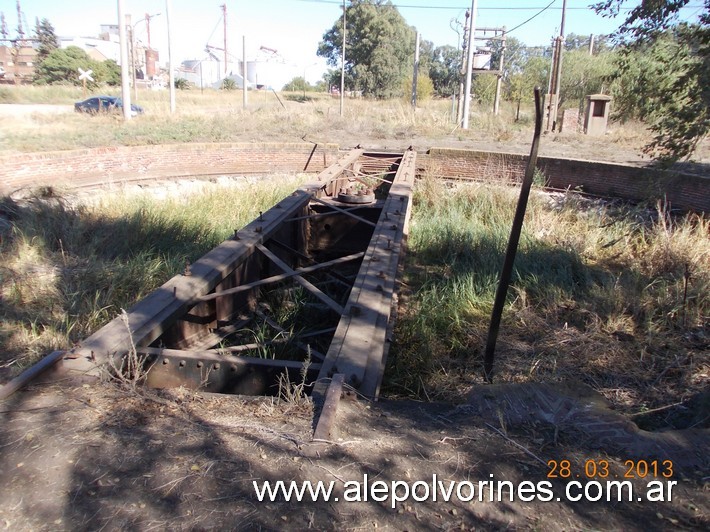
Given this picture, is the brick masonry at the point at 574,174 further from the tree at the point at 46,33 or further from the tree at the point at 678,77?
the tree at the point at 46,33

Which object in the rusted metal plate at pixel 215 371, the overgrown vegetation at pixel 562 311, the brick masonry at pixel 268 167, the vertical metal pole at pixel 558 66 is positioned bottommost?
the overgrown vegetation at pixel 562 311

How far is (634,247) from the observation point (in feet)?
24.1

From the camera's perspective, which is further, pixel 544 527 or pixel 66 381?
pixel 66 381

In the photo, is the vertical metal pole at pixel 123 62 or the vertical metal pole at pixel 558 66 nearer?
the vertical metal pole at pixel 123 62

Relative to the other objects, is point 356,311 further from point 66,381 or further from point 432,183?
point 432,183

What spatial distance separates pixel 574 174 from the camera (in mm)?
12508

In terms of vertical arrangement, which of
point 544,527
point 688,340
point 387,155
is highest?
point 387,155

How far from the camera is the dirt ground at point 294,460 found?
5.97 feet

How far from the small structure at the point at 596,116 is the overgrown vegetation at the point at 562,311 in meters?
14.2

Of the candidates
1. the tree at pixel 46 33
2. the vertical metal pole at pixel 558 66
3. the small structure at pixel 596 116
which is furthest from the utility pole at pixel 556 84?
the tree at pixel 46 33

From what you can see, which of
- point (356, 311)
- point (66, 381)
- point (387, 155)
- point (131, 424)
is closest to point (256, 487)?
point (131, 424)

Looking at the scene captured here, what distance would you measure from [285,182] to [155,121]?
986 centimetres

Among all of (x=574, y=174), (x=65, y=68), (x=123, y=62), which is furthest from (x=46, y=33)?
(x=574, y=174)

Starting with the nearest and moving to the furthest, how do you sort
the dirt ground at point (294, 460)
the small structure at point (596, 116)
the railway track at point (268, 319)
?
the dirt ground at point (294, 460) → the railway track at point (268, 319) → the small structure at point (596, 116)
